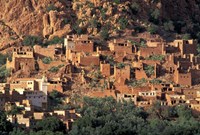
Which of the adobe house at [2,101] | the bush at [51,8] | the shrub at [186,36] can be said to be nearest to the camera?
the adobe house at [2,101]

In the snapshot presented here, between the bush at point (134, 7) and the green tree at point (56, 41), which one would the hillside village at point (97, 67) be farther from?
the green tree at point (56, 41)

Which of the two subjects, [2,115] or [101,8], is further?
[101,8]

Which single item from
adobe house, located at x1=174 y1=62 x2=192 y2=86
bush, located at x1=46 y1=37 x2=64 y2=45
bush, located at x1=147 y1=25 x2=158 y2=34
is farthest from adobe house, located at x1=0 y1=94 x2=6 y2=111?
bush, located at x1=147 y1=25 x2=158 y2=34

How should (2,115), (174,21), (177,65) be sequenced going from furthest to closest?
(174,21) → (177,65) → (2,115)

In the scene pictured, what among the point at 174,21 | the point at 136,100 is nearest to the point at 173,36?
the point at 174,21

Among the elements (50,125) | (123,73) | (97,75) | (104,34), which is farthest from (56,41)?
(50,125)

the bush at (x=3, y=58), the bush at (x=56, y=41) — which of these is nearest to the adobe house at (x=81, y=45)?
the bush at (x=56, y=41)

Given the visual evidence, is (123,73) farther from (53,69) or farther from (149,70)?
(53,69)

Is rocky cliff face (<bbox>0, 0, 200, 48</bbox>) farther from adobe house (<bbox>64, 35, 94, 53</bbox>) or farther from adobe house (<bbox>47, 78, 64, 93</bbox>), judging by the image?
adobe house (<bbox>47, 78, 64, 93</bbox>)

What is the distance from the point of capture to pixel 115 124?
140 metres

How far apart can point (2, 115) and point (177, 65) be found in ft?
51.9

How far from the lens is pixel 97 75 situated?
483 feet

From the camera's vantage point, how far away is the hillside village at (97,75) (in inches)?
5674

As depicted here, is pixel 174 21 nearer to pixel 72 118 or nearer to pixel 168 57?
pixel 168 57
